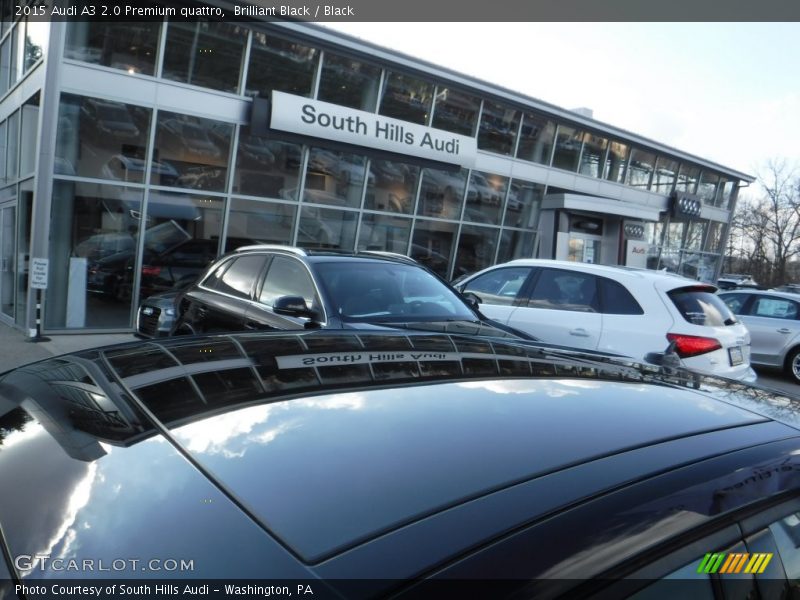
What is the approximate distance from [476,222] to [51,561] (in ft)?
55.6

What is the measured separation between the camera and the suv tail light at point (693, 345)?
231 inches

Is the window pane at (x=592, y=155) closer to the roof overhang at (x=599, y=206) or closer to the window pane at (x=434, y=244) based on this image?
the roof overhang at (x=599, y=206)

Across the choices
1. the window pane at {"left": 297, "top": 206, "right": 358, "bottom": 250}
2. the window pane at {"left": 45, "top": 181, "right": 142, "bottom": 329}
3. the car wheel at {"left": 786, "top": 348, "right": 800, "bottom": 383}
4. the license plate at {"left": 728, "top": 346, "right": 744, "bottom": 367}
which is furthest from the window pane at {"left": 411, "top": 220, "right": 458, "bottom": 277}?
the license plate at {"left": 728, "top": 346, "right": 744, "bottom": 367}

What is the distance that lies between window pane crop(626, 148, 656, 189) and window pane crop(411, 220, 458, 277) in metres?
9.52

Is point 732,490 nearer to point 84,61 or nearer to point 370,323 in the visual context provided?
point 370,323

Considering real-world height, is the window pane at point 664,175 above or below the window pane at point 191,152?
above

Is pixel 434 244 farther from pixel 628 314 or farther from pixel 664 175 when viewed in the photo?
pixel 664 175

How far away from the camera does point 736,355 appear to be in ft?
20.0

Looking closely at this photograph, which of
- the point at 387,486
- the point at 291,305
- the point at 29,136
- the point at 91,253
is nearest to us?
the point at 387,486

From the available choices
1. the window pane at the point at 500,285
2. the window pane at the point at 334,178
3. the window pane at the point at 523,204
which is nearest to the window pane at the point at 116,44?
the window pane at the point at 334,178

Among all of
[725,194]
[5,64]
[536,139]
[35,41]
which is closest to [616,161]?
[536,139]

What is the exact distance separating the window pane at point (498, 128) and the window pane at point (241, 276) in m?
12.1

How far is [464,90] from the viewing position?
16328 millimetres

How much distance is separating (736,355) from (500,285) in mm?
2811
